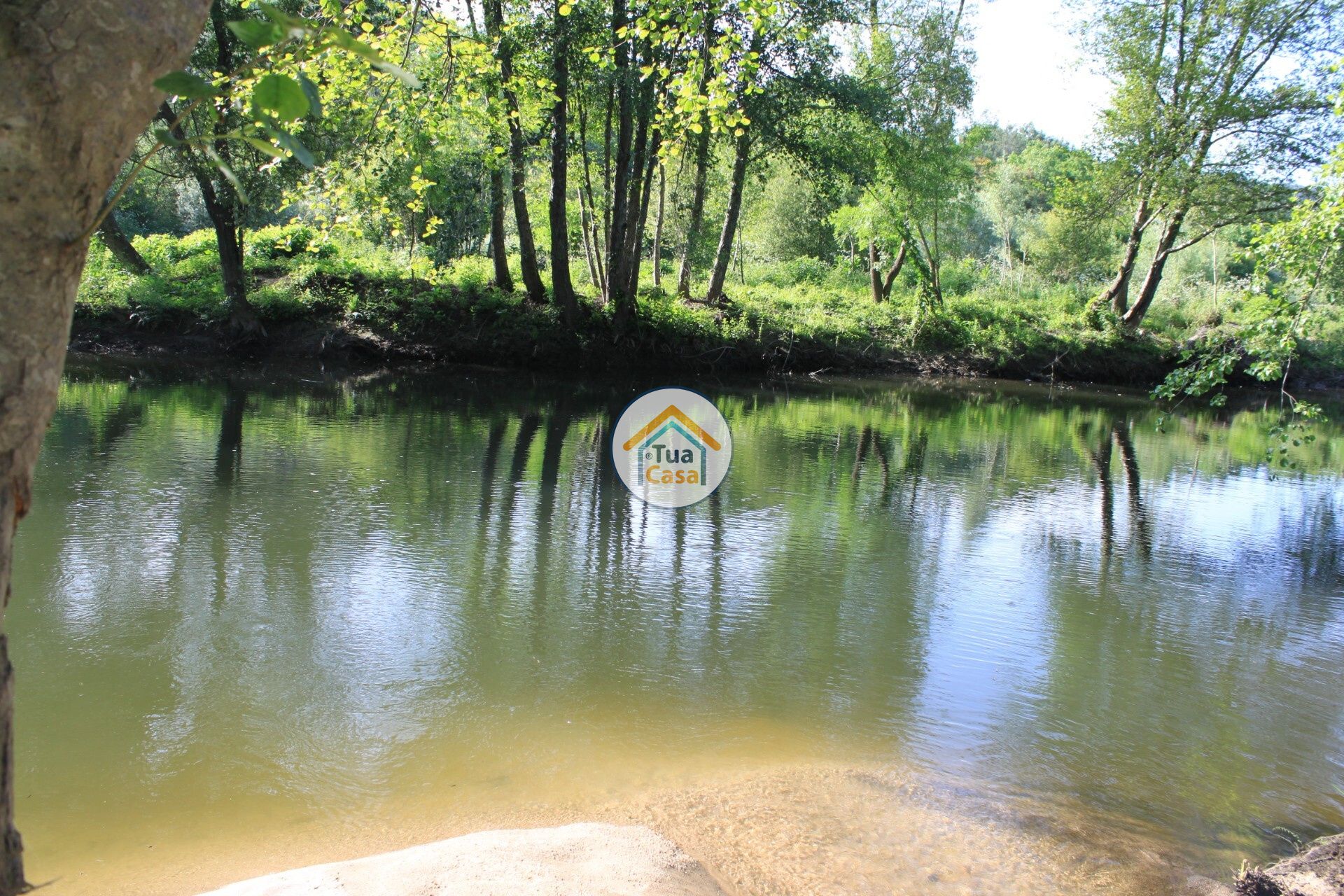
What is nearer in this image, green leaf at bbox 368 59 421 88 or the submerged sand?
green leaf at bbox 368 59 421 88

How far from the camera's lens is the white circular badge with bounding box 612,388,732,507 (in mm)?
9953

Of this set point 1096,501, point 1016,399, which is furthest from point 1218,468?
point 1016,399

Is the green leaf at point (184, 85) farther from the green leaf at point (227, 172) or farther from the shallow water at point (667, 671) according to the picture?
the shallow water at point (667, 671)

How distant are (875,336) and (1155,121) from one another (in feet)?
27.0

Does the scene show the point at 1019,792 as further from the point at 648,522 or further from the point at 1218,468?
the point at 1218,468

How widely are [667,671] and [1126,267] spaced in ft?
83.2

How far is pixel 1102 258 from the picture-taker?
1374 inches

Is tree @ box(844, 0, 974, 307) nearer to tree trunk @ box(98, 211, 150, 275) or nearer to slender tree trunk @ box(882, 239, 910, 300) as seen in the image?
slender tree trunk @ box(882, 239, 910, 300)

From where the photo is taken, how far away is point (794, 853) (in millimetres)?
3609

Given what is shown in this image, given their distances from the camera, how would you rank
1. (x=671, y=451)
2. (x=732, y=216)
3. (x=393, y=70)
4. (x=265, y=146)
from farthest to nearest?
(x=732, y=216), (x=671, y=451), (x=265, y=146), (x=393, y=70)

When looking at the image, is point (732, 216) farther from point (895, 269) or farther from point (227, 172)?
point (227, 172)

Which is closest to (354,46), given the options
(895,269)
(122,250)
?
(122,250)

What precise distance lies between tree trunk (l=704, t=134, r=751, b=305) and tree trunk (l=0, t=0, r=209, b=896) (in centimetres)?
1920

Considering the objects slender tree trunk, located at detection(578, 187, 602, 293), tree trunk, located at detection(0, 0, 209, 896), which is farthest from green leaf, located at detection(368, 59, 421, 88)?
slender tree trunk, located at detection(578, 187, 602, 293)
